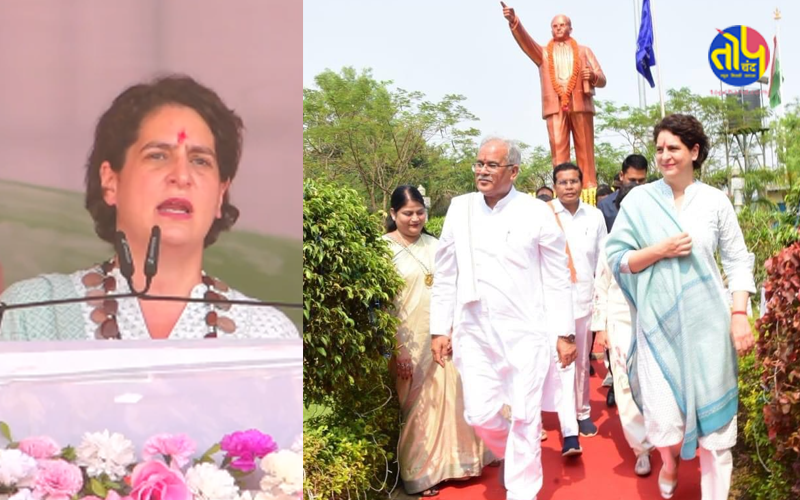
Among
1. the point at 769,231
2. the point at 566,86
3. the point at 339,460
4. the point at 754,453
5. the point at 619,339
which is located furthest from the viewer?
the point at 566,86

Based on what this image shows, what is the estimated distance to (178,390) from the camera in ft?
10.1

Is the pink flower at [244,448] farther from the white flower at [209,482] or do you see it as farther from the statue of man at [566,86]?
the statue of man at [566,86]

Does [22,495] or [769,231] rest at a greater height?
[769,231]

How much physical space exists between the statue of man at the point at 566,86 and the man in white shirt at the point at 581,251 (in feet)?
9.80

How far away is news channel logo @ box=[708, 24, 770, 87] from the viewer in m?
22.1

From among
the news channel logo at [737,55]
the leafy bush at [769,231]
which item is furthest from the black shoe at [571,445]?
the news channel logo at [737,55]

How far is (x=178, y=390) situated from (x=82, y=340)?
371mm

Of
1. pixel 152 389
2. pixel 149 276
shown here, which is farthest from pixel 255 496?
pixel 149 276

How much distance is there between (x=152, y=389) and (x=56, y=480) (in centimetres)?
43

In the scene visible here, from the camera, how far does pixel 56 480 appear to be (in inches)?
115

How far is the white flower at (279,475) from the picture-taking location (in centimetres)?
314

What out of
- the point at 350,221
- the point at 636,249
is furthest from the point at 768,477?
the point at 350,221

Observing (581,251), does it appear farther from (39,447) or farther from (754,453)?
(39,447)

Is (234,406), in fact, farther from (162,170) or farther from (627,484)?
(627,484)
